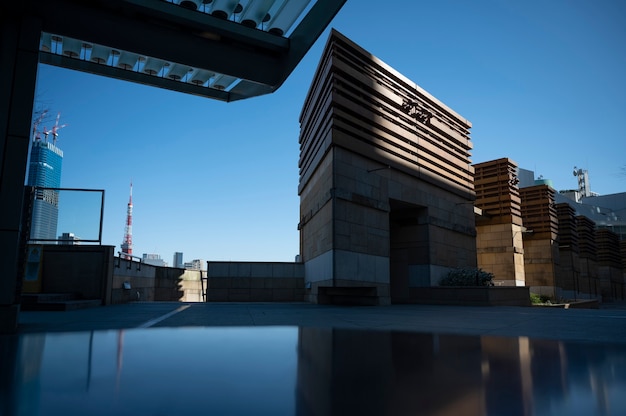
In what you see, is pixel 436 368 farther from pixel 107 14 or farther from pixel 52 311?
pixel 52 311

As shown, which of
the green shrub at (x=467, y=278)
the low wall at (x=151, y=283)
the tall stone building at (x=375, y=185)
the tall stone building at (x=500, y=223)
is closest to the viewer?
the low wall at (x=151, y=283)

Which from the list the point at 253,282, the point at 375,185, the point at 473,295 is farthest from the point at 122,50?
the point at 473,295

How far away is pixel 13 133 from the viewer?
685 centimetres

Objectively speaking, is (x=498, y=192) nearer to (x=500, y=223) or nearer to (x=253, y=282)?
(x=500, y=223)

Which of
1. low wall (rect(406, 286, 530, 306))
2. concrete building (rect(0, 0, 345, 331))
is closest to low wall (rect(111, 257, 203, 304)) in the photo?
concrete building (rect(0, 0, 345, 331))

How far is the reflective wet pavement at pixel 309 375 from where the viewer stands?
7.27 feet

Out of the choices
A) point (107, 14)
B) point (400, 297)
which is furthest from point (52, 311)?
point (400, 297)

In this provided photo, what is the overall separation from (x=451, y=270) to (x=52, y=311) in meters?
18.2

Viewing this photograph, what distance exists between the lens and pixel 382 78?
20.2 m

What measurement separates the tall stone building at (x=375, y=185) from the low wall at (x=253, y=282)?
1221 millimetres

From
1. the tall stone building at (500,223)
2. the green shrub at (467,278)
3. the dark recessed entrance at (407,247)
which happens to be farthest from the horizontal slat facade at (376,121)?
the tall stone building at (500,223)

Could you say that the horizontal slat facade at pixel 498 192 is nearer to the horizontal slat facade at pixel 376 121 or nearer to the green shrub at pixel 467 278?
the horizontal slat facade at pixel 376 121

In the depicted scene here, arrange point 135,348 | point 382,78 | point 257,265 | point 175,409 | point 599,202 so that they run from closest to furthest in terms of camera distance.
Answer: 1. point 175,409
2. point 135,348
3. point 382,78
4. point 257,265
5. point 599,202

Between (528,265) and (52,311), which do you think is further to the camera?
(528,265)
